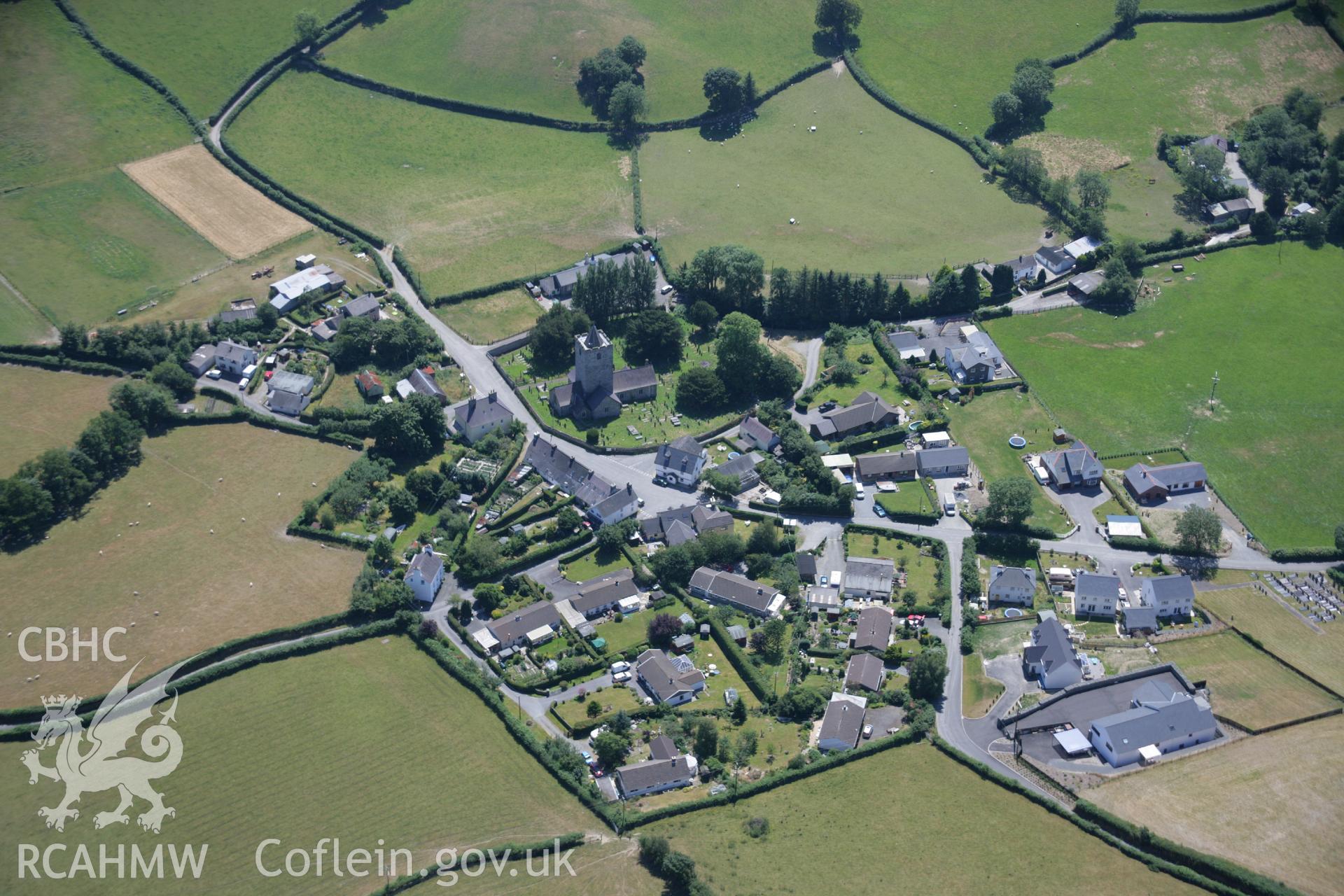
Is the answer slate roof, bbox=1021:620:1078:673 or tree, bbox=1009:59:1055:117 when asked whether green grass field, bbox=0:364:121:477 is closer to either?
slate roof, bbox=1021:620:1078:673

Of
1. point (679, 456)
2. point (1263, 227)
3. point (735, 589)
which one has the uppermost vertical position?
point (1263, 227)

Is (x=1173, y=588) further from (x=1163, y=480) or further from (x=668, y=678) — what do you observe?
(x=668, y=678)

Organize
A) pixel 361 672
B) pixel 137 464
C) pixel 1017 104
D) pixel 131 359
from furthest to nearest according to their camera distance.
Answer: pixel 1017 104
pixel 131 359
pixel 137 464
pixel 361 672

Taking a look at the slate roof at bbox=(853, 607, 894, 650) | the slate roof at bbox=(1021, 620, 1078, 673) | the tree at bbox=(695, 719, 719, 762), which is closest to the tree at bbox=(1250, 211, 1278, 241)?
the slate roof at bbox=(1021, 620, 1078, 673)

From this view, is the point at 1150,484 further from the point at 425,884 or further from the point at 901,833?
the point at 425,884

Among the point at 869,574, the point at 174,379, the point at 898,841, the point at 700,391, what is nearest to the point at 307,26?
the point at 174,379

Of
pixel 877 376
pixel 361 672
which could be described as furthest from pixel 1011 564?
pixel 361 672

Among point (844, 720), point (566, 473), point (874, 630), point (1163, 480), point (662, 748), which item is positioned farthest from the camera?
point (566, 473)
